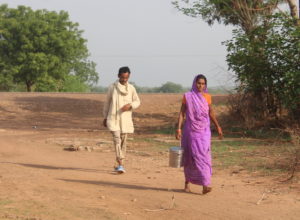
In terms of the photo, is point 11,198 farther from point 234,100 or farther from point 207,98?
point 234,100

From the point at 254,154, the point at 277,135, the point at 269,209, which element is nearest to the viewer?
the point at 269,209

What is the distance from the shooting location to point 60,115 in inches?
864

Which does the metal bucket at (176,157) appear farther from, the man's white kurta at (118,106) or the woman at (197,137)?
the man's white kurta at (118,106)

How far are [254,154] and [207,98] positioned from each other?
13.0ft

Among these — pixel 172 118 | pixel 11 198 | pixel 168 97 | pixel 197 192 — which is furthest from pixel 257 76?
pixel 168 97

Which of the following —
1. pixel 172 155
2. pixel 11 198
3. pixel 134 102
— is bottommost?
pixel 11 198

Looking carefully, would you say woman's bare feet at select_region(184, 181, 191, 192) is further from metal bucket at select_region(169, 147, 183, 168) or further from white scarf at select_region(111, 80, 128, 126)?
white scarf at select_region(111, 80, 128, 126)

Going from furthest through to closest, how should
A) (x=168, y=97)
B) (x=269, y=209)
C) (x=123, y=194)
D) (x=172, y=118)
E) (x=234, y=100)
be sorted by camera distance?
(x=168, y=97)
(x=172, y=118)
(x=234, y=100)
(x=123, y=194)
(x=269, y=209)

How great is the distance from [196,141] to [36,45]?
34206mm

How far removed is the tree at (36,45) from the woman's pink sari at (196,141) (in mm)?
32577

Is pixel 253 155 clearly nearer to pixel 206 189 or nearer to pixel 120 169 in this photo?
pixel 120 169

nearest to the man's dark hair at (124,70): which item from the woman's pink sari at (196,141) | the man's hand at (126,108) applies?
the man's hand at (126,108)

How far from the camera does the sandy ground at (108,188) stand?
19.8ft

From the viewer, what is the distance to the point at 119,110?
8.74 m
